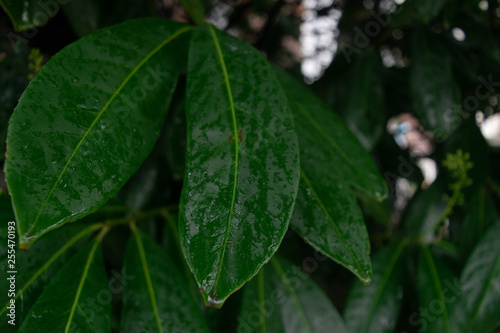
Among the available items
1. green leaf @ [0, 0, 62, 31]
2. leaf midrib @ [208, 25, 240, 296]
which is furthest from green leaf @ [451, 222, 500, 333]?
green leaf @ [0, 0, 62, 31]

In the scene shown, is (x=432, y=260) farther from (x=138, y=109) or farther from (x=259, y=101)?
(x=138, y=109)

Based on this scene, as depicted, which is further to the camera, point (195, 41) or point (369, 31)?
point (369, 31)

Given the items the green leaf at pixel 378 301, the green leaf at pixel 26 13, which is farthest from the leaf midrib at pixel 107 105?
the green leaf at pixel 378 301

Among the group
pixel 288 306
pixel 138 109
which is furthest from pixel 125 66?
pixel 288 306

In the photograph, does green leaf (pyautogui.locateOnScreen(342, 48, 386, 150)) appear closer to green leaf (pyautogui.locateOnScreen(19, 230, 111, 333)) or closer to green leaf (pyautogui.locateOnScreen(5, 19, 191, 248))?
green leaf (pyautogui.locateOnScreen(5, 19, 191, 248))

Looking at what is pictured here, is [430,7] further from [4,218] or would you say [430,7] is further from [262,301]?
[4,218]

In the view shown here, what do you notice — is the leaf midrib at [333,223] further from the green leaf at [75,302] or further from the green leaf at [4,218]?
the green leaf at [4,218]

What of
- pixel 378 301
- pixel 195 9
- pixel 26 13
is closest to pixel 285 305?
pixel 378 301

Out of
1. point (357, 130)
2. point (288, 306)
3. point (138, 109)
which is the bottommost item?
point (288, 306)
